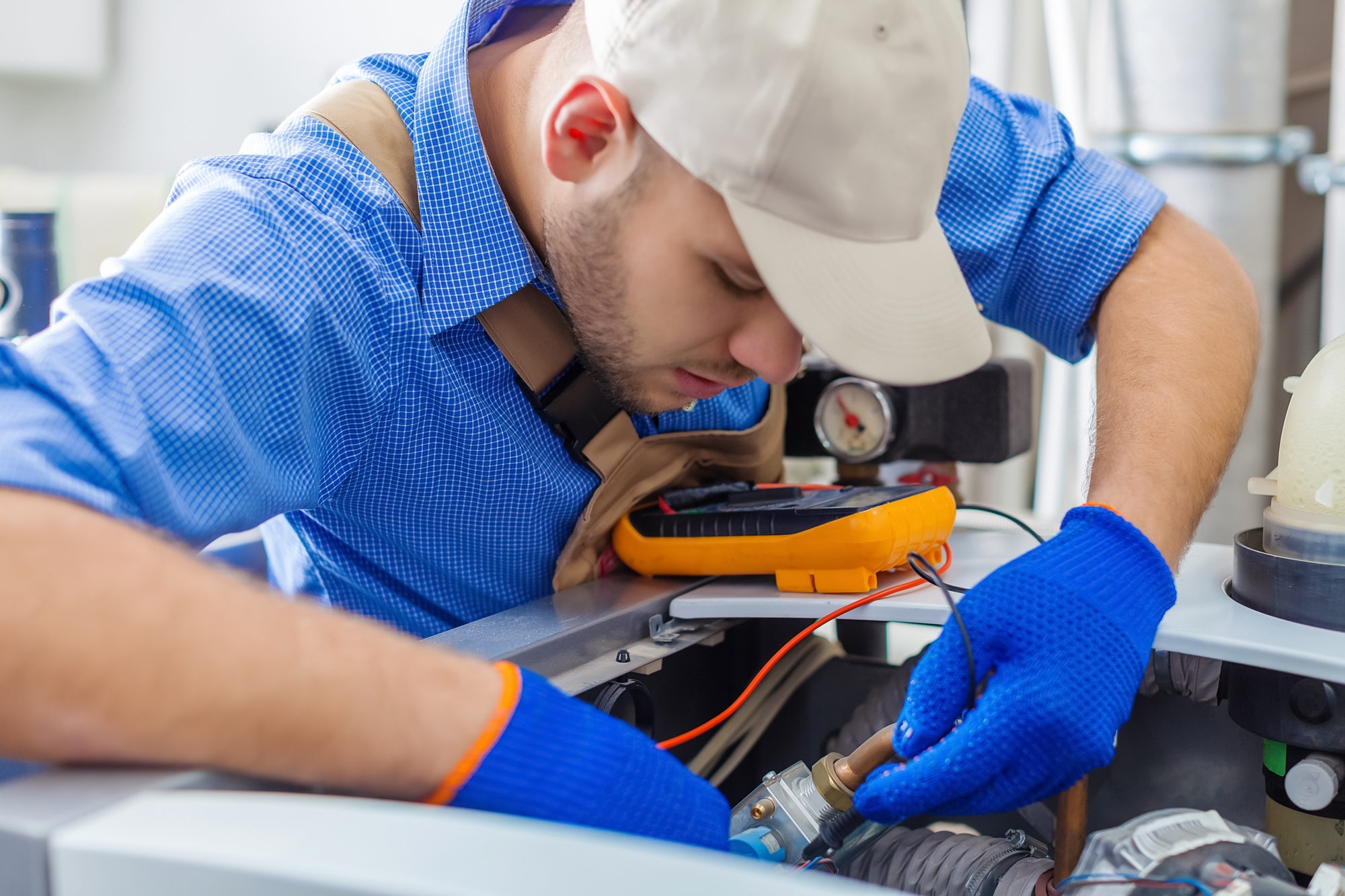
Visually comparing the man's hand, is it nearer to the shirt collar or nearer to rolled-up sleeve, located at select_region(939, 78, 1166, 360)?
rolled-up sleeve, located at select_region(939, 78, 1166, 360)

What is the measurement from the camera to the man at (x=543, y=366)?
0.51 metres

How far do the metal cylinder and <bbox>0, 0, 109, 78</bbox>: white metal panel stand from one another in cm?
75

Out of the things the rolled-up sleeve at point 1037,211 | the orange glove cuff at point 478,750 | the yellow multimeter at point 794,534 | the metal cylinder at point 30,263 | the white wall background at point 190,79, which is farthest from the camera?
the white wall background at point 190,79

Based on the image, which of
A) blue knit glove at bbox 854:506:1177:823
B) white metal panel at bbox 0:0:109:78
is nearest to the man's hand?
blue knit glove at bbox 854:506:1177:823

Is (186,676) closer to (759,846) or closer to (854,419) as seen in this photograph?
(759,846)

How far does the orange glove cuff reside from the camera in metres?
0.48

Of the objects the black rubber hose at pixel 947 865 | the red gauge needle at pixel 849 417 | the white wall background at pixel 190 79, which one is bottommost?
the black rubber hose at pixel 947 865

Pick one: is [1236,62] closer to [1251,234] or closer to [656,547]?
[1251,234]

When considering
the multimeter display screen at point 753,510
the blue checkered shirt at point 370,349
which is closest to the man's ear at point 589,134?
the blue checkered shirt at point 370,349

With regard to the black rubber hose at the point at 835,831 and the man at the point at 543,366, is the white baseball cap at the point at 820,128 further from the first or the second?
the black rubber hose at the point at 835,831

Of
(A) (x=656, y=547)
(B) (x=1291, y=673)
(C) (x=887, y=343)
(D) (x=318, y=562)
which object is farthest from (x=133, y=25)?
(B) (x=1291, y=673)

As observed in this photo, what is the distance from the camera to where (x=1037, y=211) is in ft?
3.61

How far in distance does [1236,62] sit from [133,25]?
7.04ft

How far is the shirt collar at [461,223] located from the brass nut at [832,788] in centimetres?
43
